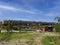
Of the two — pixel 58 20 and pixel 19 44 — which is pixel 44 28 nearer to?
pixel 58 20

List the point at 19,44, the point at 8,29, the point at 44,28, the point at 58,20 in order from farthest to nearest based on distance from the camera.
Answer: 1. the point at 44,28
2. the point at 8,29
3. the point at 58,20
4. the point at 19,44

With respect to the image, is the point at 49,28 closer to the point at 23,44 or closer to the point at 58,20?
the point at 58,20

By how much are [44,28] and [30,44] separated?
4321 cm

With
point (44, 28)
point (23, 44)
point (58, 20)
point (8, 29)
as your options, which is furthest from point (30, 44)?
point (44, 28)

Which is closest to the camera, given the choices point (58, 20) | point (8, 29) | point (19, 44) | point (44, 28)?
point (19, 44)


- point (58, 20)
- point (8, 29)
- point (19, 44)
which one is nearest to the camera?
point (19, 44)

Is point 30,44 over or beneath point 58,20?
beneath

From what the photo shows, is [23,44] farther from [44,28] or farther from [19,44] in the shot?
[44,28]

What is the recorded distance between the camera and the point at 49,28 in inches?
2975

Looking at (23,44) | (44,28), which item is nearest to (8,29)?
(44,28)

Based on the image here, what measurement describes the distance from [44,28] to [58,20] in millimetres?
33232

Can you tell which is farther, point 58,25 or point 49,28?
point 49,28

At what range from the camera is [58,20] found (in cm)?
4116

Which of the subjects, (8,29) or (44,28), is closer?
(8,29)
